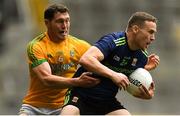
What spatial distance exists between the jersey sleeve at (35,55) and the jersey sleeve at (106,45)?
33.9 inches

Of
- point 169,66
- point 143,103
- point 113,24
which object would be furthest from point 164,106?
point 113,24

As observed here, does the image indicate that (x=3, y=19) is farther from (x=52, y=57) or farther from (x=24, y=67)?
(x=52, y=57)

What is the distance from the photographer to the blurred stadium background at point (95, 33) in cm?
1708

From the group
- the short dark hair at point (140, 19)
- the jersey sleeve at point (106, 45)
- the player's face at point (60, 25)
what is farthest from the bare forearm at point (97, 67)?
the player's face at point (60, 25)

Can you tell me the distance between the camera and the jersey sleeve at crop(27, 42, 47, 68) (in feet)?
23.7

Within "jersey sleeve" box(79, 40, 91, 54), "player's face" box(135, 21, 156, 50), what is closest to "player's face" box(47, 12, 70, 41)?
"jersey sleeve" box(79, 40, 91, 54)

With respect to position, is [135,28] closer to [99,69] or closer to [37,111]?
[99,69]

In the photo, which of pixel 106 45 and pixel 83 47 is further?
pixel 83 47

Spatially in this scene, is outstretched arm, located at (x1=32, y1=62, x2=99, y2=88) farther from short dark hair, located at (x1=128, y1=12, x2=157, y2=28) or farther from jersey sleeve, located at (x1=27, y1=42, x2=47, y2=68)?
short dark hair, located at (x1=128, y1=12, x2=157, y2=28)

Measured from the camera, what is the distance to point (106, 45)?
21.6 feet

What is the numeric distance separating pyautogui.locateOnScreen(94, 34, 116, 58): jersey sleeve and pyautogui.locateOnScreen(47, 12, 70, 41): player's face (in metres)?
0.64

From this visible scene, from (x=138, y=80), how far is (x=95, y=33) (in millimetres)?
12241

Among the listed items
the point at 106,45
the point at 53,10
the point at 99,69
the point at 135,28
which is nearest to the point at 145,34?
the point at 135,28

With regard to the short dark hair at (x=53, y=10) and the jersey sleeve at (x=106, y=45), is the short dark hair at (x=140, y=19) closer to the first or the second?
the jersey sleeve at (x=106, y=45)
